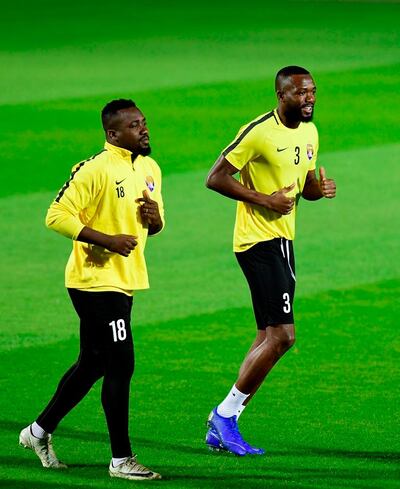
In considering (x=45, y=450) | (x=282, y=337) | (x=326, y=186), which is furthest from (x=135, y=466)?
(x=326, y=186)

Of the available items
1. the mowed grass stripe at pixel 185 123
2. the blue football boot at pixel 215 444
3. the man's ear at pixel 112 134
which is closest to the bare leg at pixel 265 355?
the blue football boot at pixel 215 444

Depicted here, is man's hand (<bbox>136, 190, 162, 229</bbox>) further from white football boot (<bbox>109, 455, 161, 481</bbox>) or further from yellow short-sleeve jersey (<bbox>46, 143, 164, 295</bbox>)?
white football boot (<bbox>109, 455, 161, 481</bbox>)

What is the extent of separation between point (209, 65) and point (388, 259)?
1322 cm

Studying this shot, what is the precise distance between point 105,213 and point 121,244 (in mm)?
284

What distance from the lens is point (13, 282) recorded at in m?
14.8

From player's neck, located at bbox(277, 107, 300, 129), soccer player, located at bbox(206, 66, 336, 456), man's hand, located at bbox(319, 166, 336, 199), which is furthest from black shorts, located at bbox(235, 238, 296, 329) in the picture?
player's neck, located at bbox(277, 107, 300, 129)

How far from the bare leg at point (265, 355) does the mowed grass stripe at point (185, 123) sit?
10.4 metres

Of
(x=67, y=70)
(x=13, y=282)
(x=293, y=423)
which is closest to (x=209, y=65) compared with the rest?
(x=67, y=70)

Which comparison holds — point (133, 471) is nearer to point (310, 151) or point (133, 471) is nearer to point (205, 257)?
point (310, 151)

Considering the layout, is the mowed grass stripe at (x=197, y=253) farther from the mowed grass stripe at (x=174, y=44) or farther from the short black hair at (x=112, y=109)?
the mowed grass stripe at (x=174, y=44)

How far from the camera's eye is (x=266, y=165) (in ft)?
31.1

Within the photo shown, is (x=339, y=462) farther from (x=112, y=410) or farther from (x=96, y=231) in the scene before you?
(x=96, y=231)

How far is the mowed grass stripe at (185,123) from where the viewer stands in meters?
21.1

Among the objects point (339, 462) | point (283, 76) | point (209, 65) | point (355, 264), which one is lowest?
point (339, 462)
